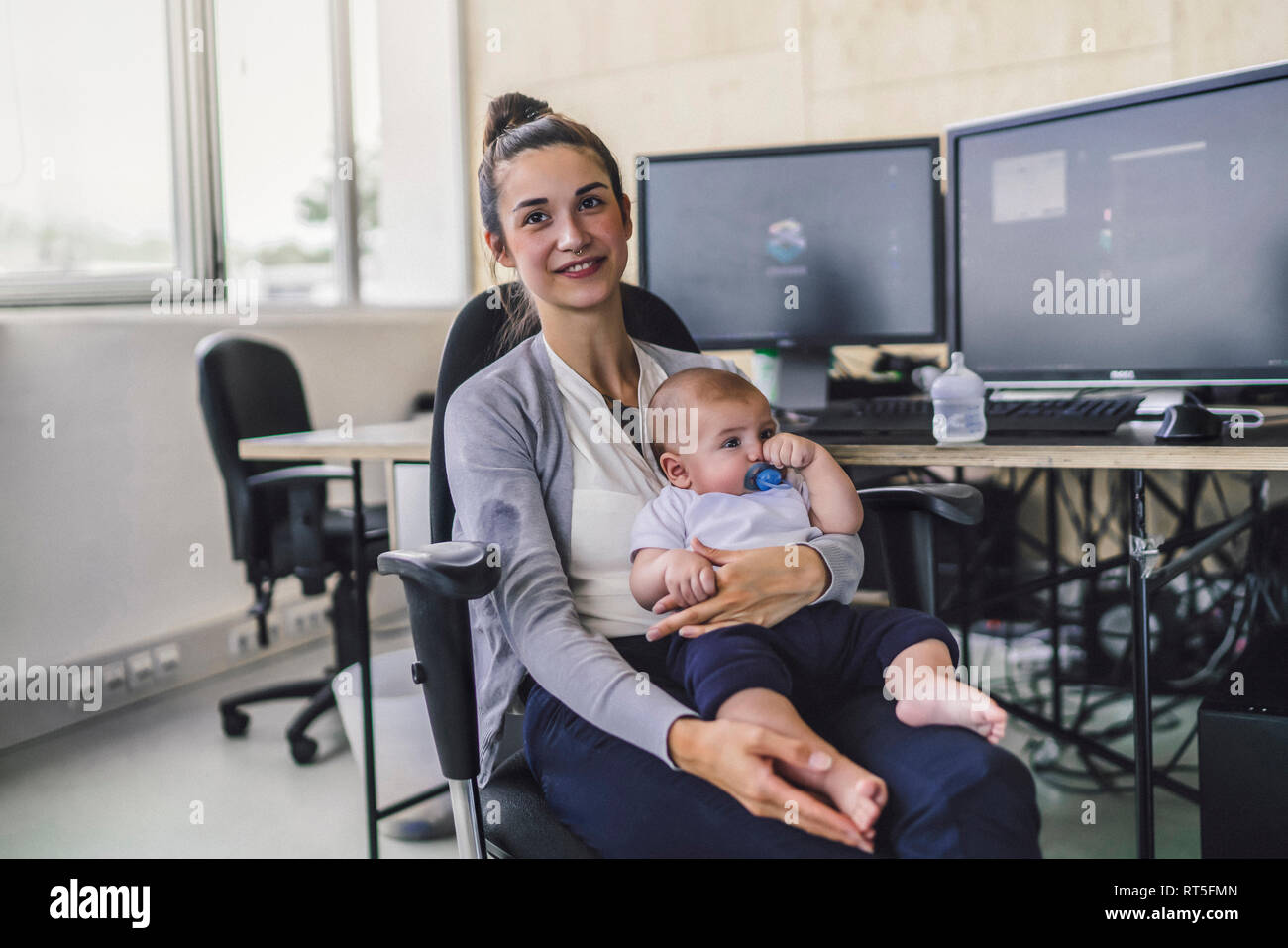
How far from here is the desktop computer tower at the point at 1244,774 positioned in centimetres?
120

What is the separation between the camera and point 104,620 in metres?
2.66

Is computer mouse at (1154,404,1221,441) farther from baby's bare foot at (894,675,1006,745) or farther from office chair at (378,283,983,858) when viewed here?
baby's bare foot at (894,675,1006,745)

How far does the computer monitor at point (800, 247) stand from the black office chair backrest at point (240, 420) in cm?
110

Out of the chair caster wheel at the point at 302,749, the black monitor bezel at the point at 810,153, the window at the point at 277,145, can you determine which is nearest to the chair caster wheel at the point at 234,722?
the chair caster wheel at the point at 302,749

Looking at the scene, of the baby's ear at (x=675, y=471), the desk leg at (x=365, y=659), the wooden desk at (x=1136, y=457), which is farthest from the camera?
the desk leg at (x=365, y=659)

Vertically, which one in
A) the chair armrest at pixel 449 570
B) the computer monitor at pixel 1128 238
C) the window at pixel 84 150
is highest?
the window at pixel 84 150

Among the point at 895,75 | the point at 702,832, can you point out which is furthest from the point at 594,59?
the point at 702,832

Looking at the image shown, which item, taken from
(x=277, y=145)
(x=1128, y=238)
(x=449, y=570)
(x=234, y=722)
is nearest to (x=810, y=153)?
(x=1128, y=238)

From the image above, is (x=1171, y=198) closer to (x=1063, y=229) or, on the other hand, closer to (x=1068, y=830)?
(x=1063, y=229)

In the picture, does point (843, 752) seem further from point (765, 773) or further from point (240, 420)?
point (240, 420)

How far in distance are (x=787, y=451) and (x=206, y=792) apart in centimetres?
181

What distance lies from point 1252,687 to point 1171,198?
0.73 m

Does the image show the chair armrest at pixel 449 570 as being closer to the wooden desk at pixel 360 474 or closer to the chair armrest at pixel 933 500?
the chair armrest at pixel 933 500

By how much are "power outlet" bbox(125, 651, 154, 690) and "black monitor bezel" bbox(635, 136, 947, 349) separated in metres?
1.81
